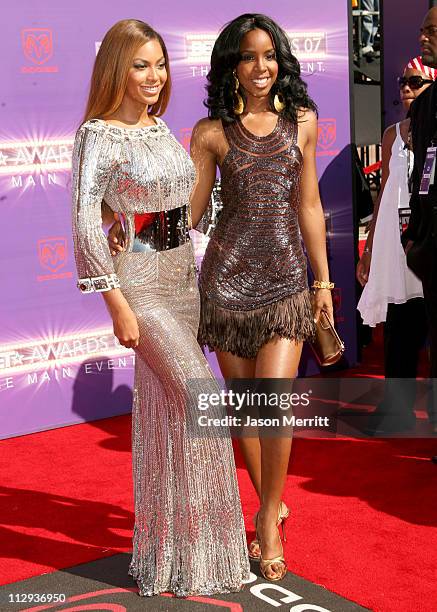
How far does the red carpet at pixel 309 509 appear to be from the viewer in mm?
3521

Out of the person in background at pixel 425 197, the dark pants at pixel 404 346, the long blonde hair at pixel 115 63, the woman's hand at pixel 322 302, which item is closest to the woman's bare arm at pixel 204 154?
the long blonde hair at pixel 115 63

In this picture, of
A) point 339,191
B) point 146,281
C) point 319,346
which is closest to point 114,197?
point 146,281

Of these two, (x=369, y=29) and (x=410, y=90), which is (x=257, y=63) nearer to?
(x=410, y=90)

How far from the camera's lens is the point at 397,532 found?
12.7 feet

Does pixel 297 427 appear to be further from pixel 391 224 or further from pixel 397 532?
pixel 397 532

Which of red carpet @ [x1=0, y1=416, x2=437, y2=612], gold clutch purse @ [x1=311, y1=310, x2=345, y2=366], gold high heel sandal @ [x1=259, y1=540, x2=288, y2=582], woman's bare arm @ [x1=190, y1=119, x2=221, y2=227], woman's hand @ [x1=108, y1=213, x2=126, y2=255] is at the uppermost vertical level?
woman's bare arm @ [x1=190, y1=119, x2=221, y2=227]

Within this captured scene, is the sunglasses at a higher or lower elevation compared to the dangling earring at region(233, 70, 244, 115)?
higher

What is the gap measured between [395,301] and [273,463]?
2.07 m

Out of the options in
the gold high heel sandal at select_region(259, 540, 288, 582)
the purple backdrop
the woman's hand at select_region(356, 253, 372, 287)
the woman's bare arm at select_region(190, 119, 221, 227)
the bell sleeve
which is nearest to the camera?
the bell sleeve

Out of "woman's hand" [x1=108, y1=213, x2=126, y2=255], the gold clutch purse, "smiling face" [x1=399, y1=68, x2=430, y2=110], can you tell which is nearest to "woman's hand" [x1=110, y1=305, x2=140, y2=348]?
"woman's hand" [x1=108, y1=213, x2=126, y2=255]

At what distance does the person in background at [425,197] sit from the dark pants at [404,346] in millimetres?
1169

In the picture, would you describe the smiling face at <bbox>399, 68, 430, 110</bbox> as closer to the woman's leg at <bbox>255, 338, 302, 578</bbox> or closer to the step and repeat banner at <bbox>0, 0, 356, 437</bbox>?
the step and repeat banner at <bbox>0, 0, 356, 437</bbox>

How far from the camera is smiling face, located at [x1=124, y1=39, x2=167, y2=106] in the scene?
10.5ft

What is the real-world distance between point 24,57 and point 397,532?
3111mm
